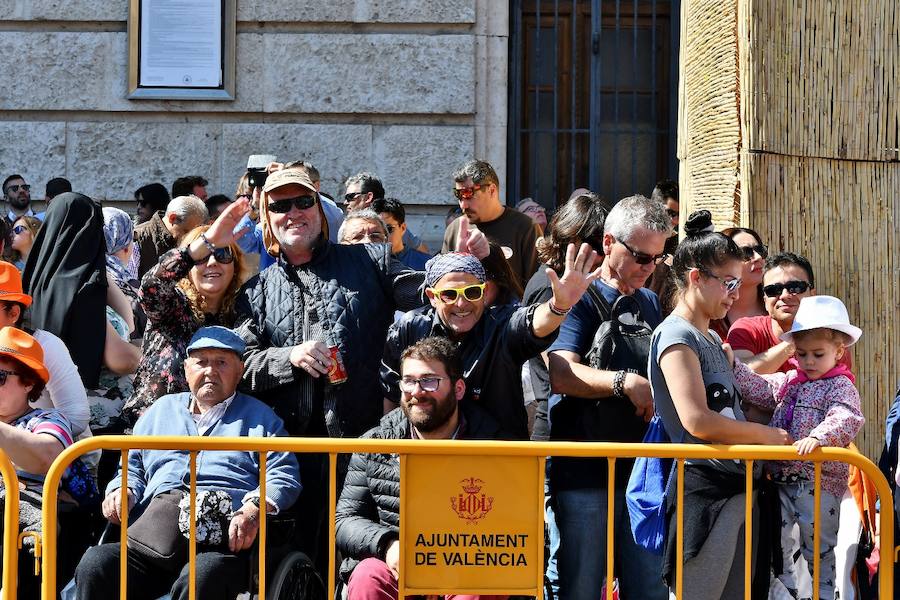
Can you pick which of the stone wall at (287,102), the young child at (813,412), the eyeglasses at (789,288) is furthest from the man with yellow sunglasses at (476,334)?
the stone wall at (287,102)

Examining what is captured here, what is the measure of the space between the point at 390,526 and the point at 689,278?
1342mm

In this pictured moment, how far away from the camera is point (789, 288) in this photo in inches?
215

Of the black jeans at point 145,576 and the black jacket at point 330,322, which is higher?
the black jacket at point 330,322

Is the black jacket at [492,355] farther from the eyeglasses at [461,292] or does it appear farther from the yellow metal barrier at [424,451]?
the yellow metal barrier at [424,451]

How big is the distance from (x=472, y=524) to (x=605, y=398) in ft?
2.70

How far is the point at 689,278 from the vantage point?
4.50 m

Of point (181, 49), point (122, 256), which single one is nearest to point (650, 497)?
point (122, 256)

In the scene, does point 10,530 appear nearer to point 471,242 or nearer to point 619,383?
point 471,242

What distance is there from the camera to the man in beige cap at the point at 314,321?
497 centimetres

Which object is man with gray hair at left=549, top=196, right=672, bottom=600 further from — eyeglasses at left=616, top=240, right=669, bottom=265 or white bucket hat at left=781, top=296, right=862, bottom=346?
white bucket hat at left=781, top=296, right=862, bottom=346

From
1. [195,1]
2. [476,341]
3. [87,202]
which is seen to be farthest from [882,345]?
[195,1]

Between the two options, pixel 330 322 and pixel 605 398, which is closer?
pixel 605 398

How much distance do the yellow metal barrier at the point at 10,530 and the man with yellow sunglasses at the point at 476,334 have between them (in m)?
1.42

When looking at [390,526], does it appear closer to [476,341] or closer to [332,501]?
[332,501]
